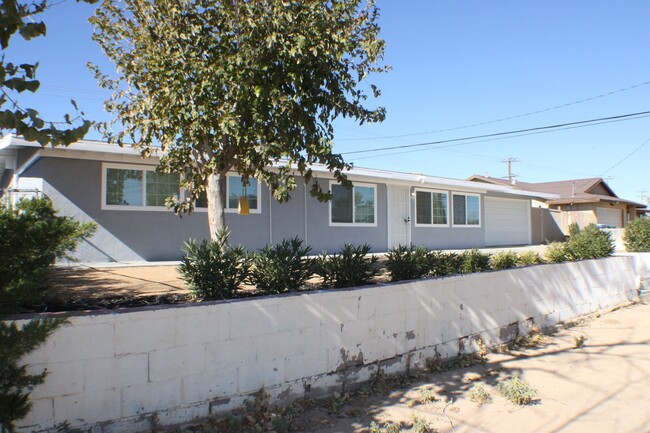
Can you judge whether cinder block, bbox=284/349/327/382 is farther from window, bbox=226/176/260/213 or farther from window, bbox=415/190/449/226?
window, bbox=415/190/449/226

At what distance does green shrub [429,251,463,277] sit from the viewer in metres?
6.85

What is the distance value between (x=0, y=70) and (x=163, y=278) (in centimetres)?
524

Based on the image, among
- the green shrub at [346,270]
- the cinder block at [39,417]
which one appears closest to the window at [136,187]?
the green shrub at [346,270]

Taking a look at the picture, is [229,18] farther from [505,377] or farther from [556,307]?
[556,307]

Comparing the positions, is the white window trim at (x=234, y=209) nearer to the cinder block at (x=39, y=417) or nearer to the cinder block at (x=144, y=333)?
the cinder block at (x=144, y=333)

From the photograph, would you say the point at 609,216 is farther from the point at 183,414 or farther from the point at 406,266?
the point at 183,414

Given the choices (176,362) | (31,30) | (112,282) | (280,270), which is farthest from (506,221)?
(31,30)

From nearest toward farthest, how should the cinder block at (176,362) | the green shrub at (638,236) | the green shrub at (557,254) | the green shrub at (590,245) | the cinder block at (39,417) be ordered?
1. the cinder block at (39,417)
2. the cinder block at (176,362)
3. the green shrub at (557,254)
4. the green shrub at (590,245)
5. the green shrub at (638,236)

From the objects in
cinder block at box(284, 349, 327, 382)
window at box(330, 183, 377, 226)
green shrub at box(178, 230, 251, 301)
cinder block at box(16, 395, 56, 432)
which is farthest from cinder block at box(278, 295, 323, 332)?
window at box(330, 183, 377, 226)

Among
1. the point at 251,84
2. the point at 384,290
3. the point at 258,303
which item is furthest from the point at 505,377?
the point at 251,84

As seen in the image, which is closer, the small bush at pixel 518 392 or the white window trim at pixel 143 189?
the small bush at pixel 518 392

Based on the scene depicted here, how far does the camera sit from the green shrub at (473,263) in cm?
729

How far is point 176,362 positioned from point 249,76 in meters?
3.19

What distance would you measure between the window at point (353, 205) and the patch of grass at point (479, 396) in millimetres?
9866
